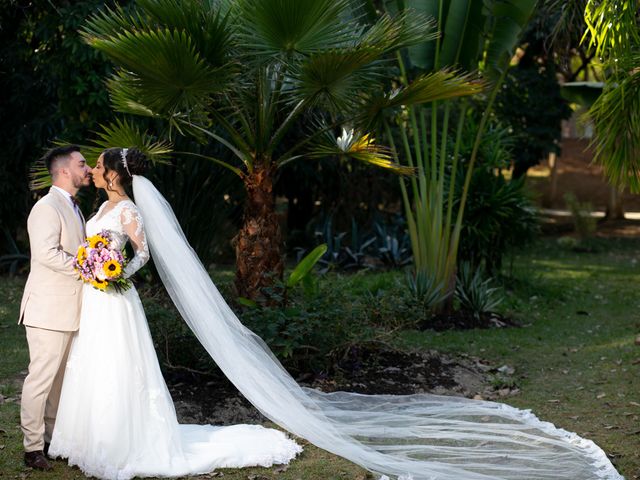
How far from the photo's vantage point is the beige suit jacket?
19.4 ft

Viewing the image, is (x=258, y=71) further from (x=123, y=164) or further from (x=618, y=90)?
(x=618, y=90)

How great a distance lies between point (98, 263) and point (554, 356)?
20.2ft

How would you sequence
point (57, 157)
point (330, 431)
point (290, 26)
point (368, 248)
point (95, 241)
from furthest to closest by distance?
point (368, 248)
point (290, 26)
point (330, 431)
point (57, 157)
point (95, 241)

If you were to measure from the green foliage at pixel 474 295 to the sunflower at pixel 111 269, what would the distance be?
23.1ft

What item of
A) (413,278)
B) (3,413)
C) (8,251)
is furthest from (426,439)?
(8,251)

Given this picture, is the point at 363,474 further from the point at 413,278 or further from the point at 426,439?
the point at 413,278

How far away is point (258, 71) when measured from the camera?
826cm

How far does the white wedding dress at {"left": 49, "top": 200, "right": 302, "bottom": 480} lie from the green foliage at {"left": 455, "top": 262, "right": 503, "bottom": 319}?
6385 mm

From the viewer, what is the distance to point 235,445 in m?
6.27

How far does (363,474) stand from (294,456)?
1.71 ft

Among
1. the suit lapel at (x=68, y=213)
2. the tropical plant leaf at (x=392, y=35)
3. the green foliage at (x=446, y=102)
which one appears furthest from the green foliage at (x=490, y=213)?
the suit lapel at (x=68, y=213)

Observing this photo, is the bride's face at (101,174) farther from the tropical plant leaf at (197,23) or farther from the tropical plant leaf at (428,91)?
the tropical plant leaf at (428,91)

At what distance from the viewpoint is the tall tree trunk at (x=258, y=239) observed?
8.61 m

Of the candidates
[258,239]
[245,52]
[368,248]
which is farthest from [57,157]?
[368,248]
